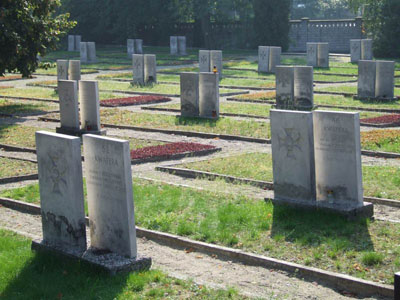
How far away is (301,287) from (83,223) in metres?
2.60

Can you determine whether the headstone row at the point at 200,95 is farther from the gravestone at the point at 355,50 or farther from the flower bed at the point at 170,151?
the gravestone at the point at 355,50

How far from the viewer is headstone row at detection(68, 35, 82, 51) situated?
57.7 meters

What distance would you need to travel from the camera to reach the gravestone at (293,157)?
10805 mm

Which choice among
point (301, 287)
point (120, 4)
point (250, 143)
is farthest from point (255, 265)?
point (120, 4)

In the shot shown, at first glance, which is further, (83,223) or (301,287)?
(83,223)

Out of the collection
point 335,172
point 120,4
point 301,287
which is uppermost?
point 120,4

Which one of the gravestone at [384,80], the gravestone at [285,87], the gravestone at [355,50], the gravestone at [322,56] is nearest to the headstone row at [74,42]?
the gravestone at [355,50]

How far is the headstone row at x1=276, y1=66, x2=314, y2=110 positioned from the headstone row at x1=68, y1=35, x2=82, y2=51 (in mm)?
36686

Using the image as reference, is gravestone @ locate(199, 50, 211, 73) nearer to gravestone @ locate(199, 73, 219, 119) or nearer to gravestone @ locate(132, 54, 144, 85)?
gravestone @ locate(132, 54, 144, 85)

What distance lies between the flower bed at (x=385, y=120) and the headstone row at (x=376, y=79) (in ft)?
11.9

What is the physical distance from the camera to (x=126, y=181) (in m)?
8.53

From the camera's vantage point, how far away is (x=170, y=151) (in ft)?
52.0

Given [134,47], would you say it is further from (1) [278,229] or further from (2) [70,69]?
(1) [278,229]

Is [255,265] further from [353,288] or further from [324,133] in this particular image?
[324,133]
